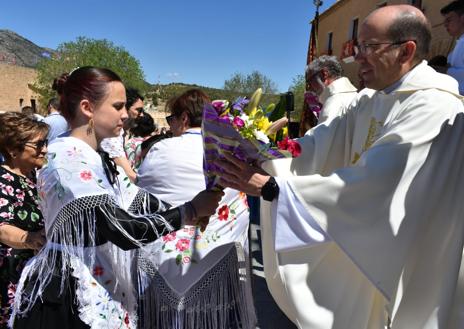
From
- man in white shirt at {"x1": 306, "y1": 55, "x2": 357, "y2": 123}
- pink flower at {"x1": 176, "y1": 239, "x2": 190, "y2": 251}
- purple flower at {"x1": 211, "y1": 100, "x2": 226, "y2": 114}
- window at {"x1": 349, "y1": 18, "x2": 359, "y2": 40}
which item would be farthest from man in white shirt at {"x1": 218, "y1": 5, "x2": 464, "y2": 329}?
window at {"x1": 349, "y1": 18, "x2": 359, "y2": 40}

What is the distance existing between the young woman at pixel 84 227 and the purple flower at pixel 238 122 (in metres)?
0.54

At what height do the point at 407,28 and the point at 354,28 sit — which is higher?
the point at 354,28

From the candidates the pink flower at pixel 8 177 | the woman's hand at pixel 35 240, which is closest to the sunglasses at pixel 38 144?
the pink flower at pixel 8 177

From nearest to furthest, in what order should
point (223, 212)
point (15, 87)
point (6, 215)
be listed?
1. point (6, 215)
2. point (223, 212)
3. point (15, 87)

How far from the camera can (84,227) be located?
5.49ft

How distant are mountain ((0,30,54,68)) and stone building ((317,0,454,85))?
163 feet

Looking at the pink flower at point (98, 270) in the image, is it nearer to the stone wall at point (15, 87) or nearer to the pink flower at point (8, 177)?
the pink flower at point (8, 177)

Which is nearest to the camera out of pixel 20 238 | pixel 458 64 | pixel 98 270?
pixel 98 270

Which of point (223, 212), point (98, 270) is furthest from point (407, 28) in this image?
point (98, 270)

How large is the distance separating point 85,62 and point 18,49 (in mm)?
37180

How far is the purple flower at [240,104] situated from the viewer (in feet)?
6.17

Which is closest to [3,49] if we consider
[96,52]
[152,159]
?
[96,52]

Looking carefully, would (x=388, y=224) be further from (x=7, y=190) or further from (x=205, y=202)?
(x=7, y=190)

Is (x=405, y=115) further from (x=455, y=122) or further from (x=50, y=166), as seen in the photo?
(x=50, y=166)
